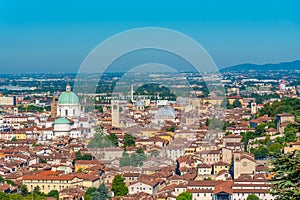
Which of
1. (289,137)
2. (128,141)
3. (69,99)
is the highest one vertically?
(69,99)

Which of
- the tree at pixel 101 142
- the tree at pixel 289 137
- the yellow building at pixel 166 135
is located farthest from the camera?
the yellow building at pixel 166 135

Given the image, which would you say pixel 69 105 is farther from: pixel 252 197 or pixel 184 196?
pixel 252 197

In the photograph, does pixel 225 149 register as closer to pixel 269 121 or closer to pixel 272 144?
pixel 272 144

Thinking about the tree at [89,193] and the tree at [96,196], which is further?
the tree at [89,193]

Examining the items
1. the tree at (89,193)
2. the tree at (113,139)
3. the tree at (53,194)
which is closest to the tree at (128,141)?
the tree at (113,139)

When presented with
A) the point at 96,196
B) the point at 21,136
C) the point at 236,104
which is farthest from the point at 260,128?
the point at 236,104

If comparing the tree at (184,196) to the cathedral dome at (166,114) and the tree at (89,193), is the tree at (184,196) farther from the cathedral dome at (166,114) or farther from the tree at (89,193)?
the cathedral dome at (166,114)

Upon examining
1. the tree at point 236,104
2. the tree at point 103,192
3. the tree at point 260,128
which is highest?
the tree at point 236,104
